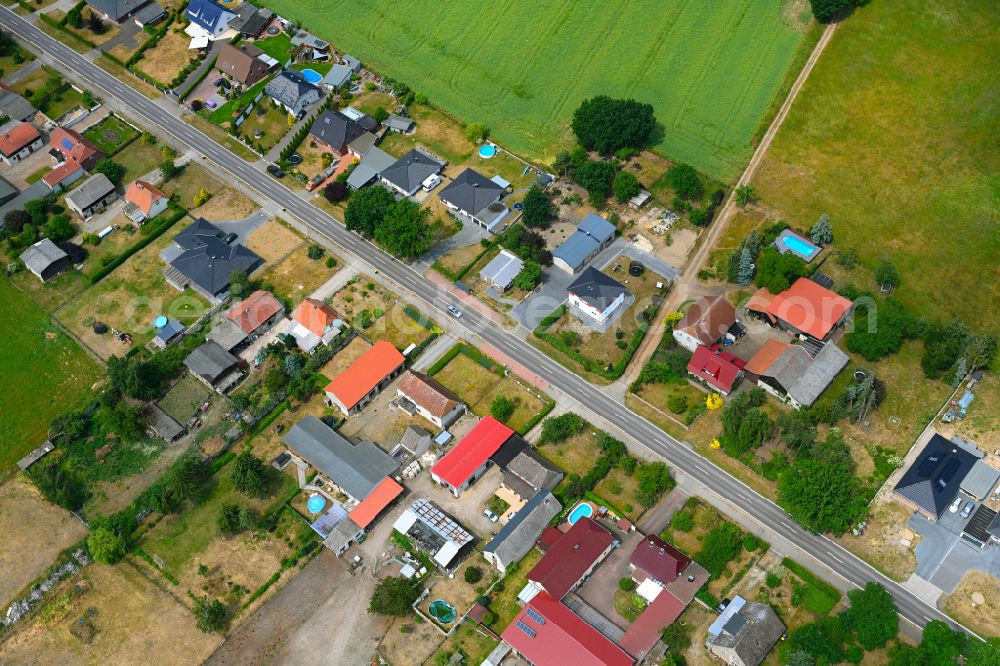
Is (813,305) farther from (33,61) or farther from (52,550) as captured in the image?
(33,61)

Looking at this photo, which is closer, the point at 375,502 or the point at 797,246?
the point at 375,502

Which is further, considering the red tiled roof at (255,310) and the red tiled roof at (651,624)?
the red tiled roof at (255,310)

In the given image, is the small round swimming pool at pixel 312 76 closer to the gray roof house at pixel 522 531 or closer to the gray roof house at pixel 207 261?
the gray roof house at pixel 207 261

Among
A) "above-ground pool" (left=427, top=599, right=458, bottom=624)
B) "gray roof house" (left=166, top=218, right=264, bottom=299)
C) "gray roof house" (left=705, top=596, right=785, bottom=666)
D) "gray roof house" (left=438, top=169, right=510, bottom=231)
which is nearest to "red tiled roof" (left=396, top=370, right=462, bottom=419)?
"above-ground pool" (left=427, top=599, right=458, bottom=624)

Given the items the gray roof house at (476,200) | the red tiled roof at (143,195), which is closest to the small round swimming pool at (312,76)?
the red tiled roof at (143,195)

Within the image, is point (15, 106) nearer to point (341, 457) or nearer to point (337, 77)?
point (337, 77)

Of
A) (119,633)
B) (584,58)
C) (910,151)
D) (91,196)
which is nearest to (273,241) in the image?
(91,196)
